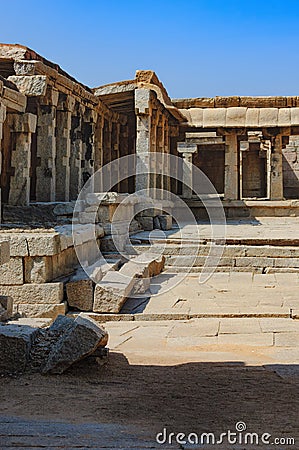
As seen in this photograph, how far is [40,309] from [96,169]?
11894mm

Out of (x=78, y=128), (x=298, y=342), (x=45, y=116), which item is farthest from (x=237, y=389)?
(x=78, y=128)

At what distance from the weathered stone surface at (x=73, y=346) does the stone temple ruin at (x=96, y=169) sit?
1.88 metres

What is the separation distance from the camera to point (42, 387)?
14.3ft

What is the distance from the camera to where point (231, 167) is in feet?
61.0

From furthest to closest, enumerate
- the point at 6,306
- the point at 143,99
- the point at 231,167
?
1. the point at 231,167
2. the point at 143,99
3. the point at 6,306

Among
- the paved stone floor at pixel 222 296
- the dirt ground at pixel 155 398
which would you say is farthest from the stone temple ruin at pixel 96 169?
the dirt ground at pixel 155 398

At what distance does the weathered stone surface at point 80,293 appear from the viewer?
7.76 meters

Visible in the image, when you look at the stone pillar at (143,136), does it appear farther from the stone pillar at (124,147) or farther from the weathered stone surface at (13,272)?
the weathered stone surface at (13,272)

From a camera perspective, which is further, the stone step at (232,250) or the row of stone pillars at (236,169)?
the row of stone pillars at (236,169)

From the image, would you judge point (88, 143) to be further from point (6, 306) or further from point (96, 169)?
point (6, 306)

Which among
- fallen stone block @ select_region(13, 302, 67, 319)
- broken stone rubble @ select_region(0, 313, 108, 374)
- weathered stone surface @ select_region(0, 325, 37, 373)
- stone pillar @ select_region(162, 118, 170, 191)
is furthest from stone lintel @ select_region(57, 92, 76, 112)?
weathered stone surface @ select_region(0, 325, 37, 373)

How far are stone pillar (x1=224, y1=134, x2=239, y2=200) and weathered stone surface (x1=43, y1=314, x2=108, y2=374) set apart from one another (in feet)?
47.0

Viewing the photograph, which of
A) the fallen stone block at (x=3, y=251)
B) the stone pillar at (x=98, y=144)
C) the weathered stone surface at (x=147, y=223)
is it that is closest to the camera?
the fallen stone block at (x=3, y=251)

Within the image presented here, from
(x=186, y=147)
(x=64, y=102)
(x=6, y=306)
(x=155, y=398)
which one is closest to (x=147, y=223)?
(x=64, y=102)
